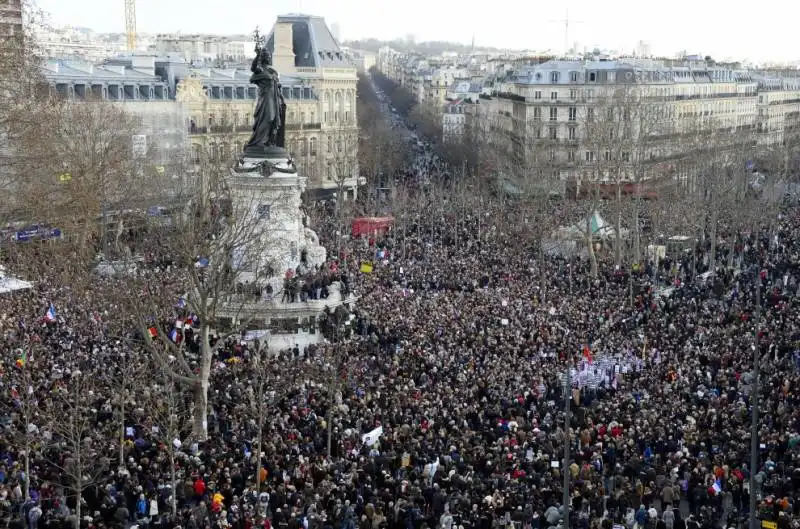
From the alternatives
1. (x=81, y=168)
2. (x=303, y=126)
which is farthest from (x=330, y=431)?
(x=303, y=126)

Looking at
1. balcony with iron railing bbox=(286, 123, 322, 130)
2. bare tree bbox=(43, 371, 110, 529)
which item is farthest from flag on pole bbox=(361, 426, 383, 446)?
balcony with iron railing bbox=(286, 123, 322, 130)

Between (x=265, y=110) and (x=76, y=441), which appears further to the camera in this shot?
(x=265, y=110)

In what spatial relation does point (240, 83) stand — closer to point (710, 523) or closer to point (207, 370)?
point (207, 370)

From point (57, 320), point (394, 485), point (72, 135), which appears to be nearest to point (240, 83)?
point (72, 135)

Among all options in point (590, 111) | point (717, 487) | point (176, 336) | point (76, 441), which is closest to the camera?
point (76, 441)

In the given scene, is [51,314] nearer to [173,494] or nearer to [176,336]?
[176,336]
